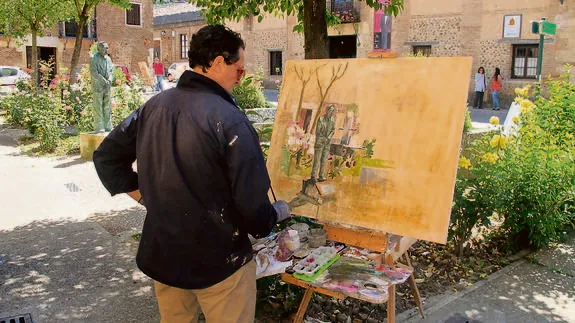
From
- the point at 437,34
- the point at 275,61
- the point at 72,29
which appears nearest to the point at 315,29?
the point at 437,34

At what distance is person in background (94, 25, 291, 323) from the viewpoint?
1900 mm

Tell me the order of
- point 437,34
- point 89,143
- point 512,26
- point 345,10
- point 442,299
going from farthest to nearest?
1. point 345,10
2. point 437,34
3. point 512,26
4. point 89,143
5. point 442,299

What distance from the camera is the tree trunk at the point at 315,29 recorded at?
450cm

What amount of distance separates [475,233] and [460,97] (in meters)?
2.63

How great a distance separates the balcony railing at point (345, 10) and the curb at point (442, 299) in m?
21.6

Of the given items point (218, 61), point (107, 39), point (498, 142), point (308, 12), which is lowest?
point (498, 142)

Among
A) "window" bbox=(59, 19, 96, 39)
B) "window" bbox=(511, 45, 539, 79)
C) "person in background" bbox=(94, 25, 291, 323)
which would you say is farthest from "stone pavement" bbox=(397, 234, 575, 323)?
"window" bbox=(59, 19, 96, 39)

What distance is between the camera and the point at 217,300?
205cm

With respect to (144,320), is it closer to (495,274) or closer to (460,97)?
(460,97)

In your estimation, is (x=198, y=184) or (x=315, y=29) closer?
(x=198, y=184)

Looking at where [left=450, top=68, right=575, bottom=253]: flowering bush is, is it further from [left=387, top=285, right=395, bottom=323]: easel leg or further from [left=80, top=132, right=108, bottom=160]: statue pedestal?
[left=80, top=132, right=108, bottom=160]: statue pedestal

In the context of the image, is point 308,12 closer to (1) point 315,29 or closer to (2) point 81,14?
(1) point 315,29

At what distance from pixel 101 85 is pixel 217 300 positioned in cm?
821

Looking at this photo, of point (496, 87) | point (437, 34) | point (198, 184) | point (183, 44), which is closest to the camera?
point (198, 184)
